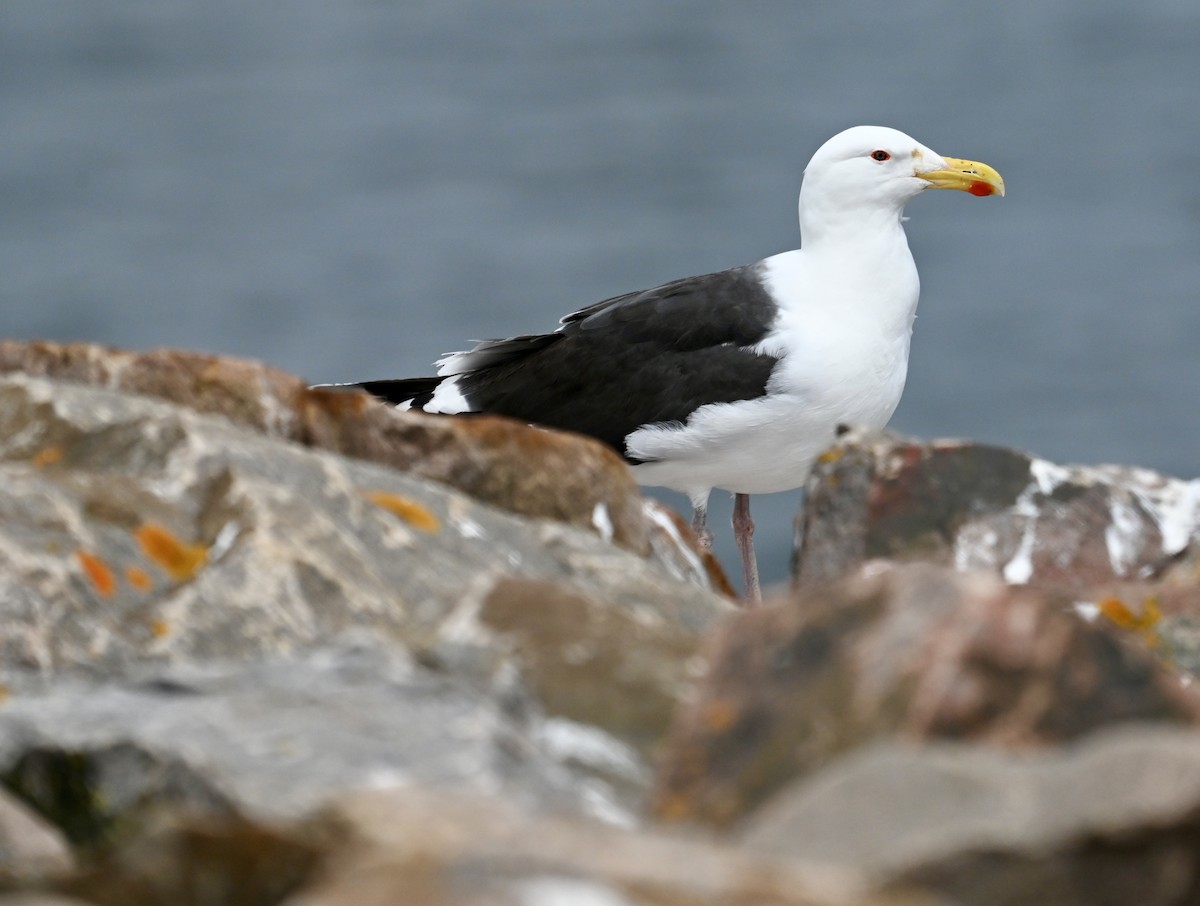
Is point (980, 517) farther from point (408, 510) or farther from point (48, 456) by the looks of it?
point (48, 456)

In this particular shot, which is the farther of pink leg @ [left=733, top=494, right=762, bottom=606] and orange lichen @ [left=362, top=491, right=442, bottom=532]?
pink leg @ [left=733, top=494, right=762, bottom=606]

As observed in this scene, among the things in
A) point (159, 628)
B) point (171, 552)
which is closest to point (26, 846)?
point (159, 628)

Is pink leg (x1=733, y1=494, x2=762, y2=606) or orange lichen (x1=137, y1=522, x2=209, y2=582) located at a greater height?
pink leg (x1=733, y1=494, x2=762, y2=606)

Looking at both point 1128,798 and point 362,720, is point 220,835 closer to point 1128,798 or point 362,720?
point 362,720

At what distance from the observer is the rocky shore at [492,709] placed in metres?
3.44

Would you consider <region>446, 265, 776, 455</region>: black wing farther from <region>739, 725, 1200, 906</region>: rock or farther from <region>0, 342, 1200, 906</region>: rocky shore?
<region>739, 725, 1200, 906</region>: rock

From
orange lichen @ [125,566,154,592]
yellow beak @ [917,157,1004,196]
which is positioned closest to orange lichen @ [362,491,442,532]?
orange lichen @ [125,566,154,592]

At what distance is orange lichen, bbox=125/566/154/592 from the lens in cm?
512

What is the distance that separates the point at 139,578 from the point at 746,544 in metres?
6.17

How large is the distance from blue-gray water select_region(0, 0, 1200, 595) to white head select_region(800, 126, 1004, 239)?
12.1 metres

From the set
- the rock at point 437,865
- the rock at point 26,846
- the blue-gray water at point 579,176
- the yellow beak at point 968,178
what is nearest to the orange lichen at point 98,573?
the rock at point 26,846

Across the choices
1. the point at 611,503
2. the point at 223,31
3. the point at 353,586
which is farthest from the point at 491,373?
the point at 223,31

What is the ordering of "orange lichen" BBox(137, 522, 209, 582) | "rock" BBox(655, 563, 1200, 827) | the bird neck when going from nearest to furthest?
"rock" BBox(655, 563, 1200, 827)
"orange lichen" BBox(137, 522, 209, 582)
the bird neck

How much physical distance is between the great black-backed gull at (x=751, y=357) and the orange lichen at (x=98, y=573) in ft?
18.0
